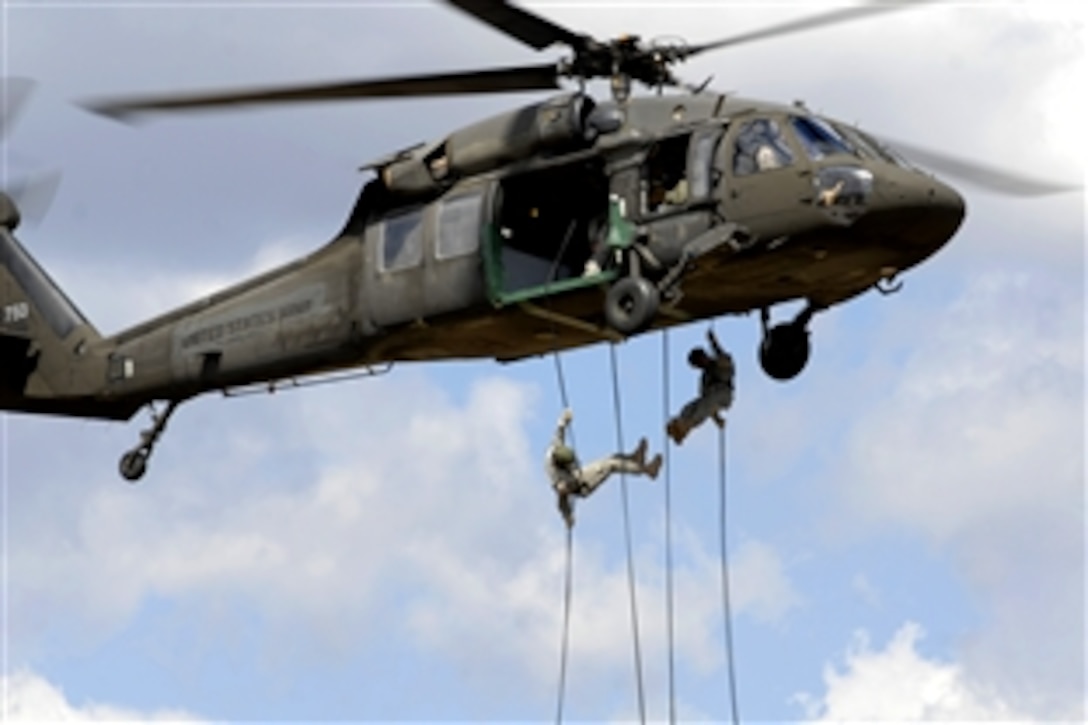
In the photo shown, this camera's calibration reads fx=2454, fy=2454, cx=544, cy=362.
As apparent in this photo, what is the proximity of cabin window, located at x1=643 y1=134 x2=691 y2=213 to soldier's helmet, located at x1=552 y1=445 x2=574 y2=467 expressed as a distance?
7.82ft

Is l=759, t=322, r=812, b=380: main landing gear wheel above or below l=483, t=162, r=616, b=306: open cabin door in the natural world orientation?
below

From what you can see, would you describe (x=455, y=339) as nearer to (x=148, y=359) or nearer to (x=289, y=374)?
(x=289, y=374)

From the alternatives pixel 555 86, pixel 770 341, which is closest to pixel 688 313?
pixel 770 341

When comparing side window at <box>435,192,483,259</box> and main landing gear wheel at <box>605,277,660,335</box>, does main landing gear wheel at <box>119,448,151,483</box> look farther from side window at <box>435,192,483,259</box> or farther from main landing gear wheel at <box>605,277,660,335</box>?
main landing gear wheel at <box>605,277,660,335</box>

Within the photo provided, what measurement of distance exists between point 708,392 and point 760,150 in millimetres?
2536

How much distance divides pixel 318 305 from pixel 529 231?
2.46 m

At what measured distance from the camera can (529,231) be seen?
2441 centimetres

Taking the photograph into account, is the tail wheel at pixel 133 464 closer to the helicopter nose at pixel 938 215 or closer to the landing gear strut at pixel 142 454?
the landing gear strut at pixel 142 454

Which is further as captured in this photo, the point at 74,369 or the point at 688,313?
the point at 74,369

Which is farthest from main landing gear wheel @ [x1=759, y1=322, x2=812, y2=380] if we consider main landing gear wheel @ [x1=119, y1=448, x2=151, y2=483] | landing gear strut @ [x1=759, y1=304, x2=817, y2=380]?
main landing gear wheel @ [x1=119, y1=448, x2=151, y2=483]

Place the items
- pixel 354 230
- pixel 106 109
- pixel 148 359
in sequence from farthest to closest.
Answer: pixel 148 359, pixel 354 230, pixel 106 109

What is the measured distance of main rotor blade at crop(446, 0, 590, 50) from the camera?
22.0m

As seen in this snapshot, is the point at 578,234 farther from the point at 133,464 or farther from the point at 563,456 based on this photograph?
the point at 133,464

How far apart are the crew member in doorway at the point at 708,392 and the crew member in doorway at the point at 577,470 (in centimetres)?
48
